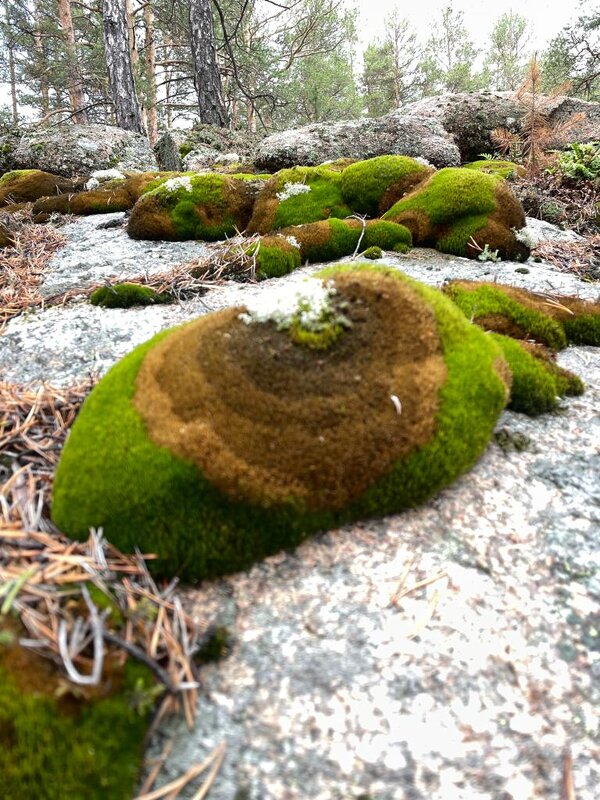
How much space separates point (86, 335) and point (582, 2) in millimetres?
25723

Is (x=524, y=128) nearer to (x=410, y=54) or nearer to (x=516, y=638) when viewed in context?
(x=516, y=638)

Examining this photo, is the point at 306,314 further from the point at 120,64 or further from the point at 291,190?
the point at 120,64

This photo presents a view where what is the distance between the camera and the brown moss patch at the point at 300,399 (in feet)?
7.06

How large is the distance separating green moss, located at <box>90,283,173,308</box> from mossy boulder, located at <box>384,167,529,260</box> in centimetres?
341

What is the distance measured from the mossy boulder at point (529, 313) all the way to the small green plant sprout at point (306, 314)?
4.64 feet

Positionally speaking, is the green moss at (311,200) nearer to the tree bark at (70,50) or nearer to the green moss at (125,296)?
the green moss at (125,296)

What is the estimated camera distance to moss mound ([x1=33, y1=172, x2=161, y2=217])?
27.9ft

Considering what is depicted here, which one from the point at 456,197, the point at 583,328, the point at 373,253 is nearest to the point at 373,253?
the point at 373,253

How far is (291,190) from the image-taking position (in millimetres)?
6676

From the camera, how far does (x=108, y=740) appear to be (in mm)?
1435

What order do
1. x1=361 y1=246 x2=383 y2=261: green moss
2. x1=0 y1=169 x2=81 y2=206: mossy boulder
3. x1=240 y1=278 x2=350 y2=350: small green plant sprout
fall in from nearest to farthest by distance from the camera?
x1=240 y1=278 x2=350 y2=350: small green plant sprout
x1=361 y1=246 x2=383 y2=261: green moss
x1=0 y1=169 x2=81 y2=206: mossy boulder

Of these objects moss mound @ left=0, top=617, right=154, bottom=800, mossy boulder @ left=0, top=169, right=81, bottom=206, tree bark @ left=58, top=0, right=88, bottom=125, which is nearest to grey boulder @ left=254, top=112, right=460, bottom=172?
mossy boulder @ left=0, top=169, right=81, bottom=206

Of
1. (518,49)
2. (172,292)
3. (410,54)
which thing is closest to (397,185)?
(172,292)

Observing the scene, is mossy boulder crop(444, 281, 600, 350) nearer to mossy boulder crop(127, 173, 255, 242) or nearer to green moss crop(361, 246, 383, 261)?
green moss crop(361, 246, 383, 261)
